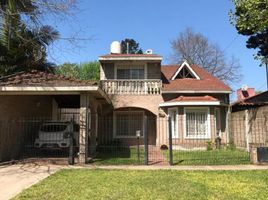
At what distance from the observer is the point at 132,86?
2398 cm

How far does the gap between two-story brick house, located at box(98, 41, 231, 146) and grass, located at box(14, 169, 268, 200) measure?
1033 cm

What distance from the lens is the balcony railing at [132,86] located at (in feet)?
78.3

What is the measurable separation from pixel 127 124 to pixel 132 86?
2753 millimetres

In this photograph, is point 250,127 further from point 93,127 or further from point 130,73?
point 130,73

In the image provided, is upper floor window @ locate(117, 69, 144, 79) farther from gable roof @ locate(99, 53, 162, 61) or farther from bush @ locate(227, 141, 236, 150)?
bush @ locate(227, 141, 236, 150)

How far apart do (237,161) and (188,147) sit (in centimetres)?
738

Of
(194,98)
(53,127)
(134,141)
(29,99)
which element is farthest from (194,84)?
(29,99)

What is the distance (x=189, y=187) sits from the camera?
9.07m

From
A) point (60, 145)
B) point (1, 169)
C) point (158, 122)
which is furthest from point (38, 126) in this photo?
point (158, 122)

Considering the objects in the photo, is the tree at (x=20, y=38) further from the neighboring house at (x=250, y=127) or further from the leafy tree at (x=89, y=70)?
the leafy tree at (x=89, y=70)

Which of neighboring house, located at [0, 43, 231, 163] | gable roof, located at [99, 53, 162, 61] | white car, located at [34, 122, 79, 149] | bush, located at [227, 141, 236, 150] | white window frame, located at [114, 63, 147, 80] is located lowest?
bush, located at [227, 141, 236, 150]

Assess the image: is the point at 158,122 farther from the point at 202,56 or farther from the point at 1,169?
the point at 202,56

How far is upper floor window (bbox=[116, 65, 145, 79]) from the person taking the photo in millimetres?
25234

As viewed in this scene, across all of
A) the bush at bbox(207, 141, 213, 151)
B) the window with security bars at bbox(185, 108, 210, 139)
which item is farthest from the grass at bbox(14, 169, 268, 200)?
the window with security bars at bbox(185, 108, 210, 139)
